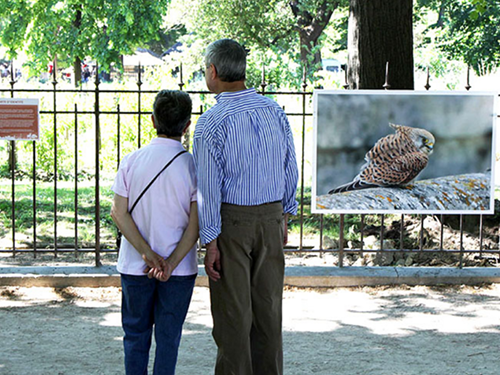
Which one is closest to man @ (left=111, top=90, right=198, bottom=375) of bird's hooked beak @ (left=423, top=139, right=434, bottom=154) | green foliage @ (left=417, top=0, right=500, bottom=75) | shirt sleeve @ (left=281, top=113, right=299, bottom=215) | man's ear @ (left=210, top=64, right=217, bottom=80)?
man's ear @ (left=210, top=64, right=217, bottom=80)

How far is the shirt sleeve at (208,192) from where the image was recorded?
3561mm

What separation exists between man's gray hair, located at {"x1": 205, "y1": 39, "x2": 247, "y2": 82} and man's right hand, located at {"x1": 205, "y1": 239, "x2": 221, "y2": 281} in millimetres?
832

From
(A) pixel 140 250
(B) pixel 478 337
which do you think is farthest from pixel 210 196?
(B) pixel 478 337

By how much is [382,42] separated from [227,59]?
4.49 metres

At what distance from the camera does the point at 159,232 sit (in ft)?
11.8

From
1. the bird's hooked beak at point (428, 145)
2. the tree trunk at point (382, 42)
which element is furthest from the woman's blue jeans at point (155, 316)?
the tree trunk at point (382, 42)

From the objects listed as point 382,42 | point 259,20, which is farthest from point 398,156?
point 259,20

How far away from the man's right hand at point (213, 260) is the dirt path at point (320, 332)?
117 centimetres

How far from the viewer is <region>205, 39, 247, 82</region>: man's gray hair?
3619 mm

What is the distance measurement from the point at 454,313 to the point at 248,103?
323 cm

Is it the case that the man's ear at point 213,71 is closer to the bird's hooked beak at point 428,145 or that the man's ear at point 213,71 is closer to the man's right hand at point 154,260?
A: the man's right hand at point 154,260

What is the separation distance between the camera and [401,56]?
25.6ft

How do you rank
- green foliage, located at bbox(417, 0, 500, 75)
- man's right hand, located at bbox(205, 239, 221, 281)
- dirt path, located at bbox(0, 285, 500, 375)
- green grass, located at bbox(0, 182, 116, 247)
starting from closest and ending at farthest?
1. man's right hand, located at bbox(205, 239, 221, 281)
2. dirt path, located at bbox(0, 285, 500, 375)
3. green grass, located at bbox(0, 182, 116, 247)
4. green foliage, located at bbox(417, 0, 500, 75)

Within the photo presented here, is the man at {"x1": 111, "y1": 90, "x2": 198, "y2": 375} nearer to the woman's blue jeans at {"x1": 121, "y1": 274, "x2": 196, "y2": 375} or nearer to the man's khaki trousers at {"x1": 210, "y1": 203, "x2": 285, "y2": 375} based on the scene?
the woman's blue jeans at {"x1": 121, "y1": 274, "x2": 196, "y2": 375}
